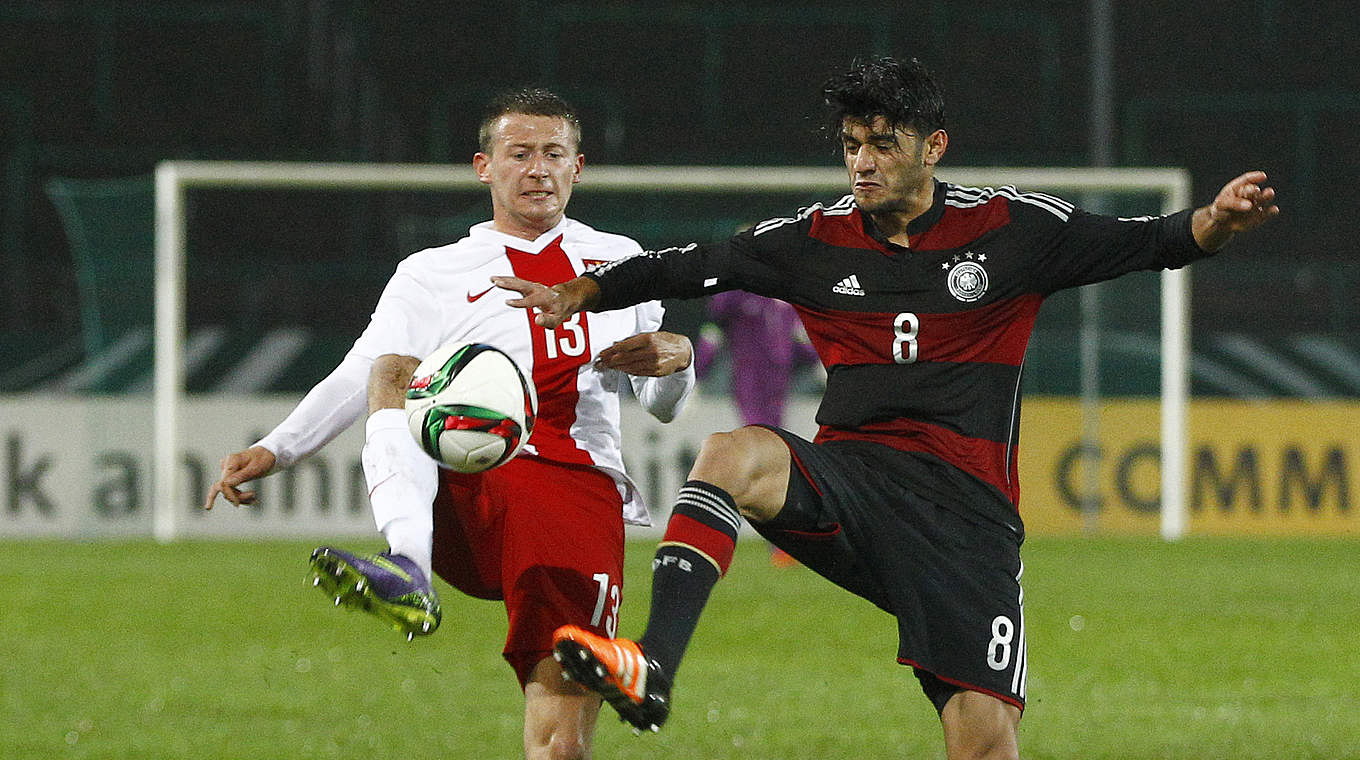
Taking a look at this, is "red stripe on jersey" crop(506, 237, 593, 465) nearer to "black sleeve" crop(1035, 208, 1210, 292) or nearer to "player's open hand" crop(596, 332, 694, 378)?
"player's open hand" crop(596, 332, 694, 378)

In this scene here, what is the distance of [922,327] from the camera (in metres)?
4.19

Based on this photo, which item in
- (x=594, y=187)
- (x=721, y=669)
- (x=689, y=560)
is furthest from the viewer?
(x=594, y=187)

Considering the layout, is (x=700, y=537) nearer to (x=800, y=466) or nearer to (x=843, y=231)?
(x=800, y=466)

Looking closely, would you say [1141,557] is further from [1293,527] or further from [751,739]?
[751,739]

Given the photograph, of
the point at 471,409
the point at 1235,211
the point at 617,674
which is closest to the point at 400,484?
the point at 471,409

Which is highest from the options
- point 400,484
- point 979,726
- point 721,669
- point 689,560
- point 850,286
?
point 850,286

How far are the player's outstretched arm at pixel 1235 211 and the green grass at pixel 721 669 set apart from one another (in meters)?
2.96

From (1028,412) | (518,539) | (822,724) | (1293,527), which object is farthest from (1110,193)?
(518,539)

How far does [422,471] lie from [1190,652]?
228 inches

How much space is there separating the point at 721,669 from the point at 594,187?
6503mm

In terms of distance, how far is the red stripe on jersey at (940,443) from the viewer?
4.15 m

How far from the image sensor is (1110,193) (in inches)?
579

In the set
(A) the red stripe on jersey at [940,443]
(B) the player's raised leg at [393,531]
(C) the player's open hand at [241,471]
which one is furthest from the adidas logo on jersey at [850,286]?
(C) the player's open hand at [241,471]

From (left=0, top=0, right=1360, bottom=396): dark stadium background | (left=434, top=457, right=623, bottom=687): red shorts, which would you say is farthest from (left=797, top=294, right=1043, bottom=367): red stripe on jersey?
(left=0, top=0, right=1360, bottom=396): dark stadium background
